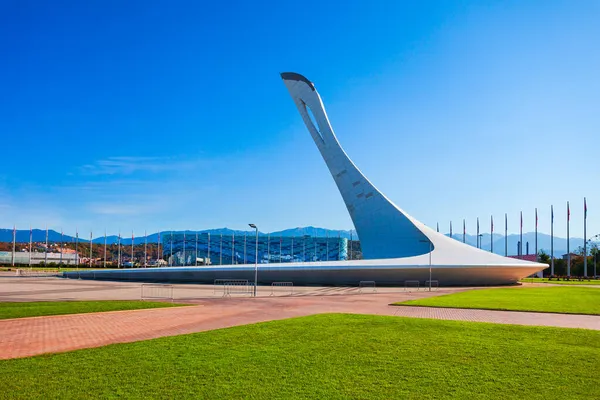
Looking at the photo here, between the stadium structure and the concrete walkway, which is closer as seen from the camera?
the concrete walkway

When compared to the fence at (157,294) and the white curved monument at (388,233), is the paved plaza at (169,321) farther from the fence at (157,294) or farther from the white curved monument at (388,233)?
the white curved monument at (388,233)

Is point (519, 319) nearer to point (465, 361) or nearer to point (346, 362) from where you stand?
point (465, 361)

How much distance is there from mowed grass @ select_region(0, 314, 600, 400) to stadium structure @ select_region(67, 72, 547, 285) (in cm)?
1985

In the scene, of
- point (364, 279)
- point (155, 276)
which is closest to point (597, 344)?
point (364, 279)

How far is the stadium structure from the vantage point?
2936 centimetres

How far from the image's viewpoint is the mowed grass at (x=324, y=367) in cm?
536

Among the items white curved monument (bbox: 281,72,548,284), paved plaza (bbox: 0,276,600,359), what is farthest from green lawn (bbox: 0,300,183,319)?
white curved monument (bbox: 281,72,548,284)

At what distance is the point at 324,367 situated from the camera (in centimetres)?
646

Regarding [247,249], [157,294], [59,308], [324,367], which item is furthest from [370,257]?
[247,249]

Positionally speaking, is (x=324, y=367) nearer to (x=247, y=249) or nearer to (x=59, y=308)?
(x=59, y=308)

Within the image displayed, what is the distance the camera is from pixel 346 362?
22.3 ft

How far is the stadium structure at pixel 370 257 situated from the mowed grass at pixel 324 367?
782 inches

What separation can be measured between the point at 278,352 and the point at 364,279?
23.3m

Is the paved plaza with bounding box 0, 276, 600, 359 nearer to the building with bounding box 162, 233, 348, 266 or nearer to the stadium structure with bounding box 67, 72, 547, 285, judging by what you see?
the stadium structure with bounding box 67, 72, 547, 285
